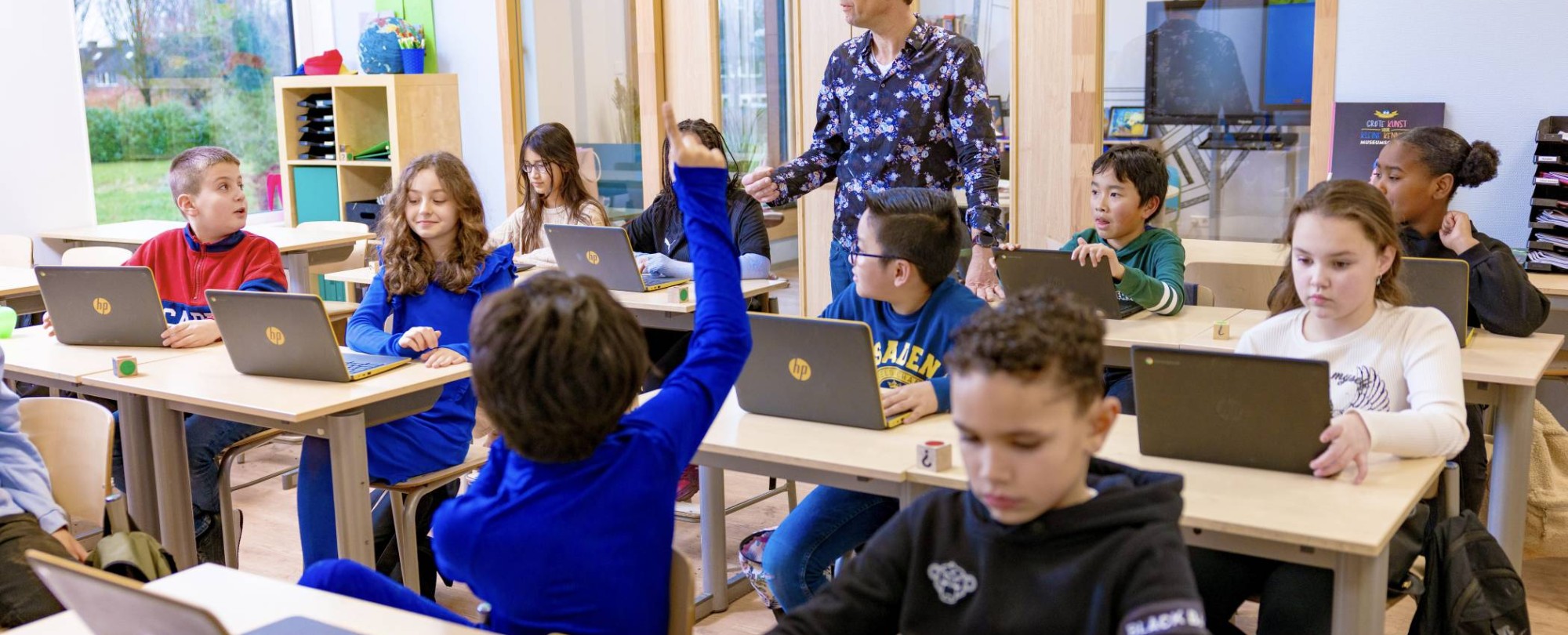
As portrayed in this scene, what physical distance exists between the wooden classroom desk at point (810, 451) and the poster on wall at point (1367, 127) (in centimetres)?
262

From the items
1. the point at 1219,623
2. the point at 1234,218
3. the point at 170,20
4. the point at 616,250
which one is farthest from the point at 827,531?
the point at 170,20

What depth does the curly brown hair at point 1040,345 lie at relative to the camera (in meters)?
1.26

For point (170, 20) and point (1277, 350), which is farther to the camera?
point (170, 20)

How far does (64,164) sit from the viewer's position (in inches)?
227

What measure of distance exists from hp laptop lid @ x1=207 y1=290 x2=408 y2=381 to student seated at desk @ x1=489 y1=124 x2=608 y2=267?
1.47m

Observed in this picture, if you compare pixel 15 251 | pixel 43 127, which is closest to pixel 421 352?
pixel 15 251

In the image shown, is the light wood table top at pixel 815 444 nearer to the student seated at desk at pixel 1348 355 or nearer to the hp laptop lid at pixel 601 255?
the student seated at desk at pixel 1348 355

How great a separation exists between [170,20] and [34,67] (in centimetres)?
81

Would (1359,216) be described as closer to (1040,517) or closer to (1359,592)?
(1359,592)

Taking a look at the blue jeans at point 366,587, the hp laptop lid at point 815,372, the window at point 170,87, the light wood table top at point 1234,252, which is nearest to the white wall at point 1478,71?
the light wood table top at point 1234,252

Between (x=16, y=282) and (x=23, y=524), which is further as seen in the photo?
(x=16, y=282)

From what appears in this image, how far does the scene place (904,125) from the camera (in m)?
3.47

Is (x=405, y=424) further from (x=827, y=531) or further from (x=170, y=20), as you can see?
(x=170, y=20)

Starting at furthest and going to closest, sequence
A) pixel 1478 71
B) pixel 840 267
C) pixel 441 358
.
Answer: pixel 1478 71 < pixel 840 267 < pixel 441 358
